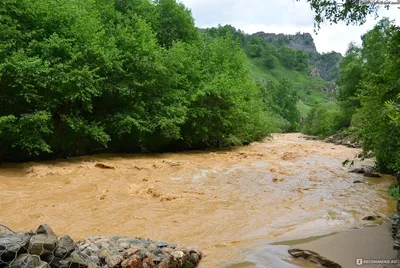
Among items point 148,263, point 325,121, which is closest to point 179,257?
point 148,263

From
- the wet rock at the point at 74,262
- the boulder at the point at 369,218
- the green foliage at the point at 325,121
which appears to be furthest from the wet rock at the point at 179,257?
the green foliage at the point at 325,121

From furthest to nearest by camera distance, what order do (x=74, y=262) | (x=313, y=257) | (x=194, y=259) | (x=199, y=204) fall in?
(x=199, y=204), (x=194, y=259), (x=313, y=257), (x=74, y=262)

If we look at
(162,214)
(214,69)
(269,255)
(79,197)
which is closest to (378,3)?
(269,255)

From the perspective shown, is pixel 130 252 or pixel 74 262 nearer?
pixel 74 262

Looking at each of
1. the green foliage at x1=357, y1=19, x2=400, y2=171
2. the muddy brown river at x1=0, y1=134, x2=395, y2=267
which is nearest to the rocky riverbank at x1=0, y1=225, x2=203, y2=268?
the muddy brown river at x1=0, y1=134, x2=395, y2=267

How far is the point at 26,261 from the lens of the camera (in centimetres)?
418

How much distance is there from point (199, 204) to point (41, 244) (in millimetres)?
6211

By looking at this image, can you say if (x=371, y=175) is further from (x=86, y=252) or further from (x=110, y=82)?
(x=110, y=82)

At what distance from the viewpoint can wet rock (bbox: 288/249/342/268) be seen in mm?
5523

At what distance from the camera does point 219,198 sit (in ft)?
36.2

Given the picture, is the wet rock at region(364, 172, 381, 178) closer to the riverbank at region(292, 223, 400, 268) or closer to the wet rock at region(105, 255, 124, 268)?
the riverbank at region(292, 223, 400, 268)

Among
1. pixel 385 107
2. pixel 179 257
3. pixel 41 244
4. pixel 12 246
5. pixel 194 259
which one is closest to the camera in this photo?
pixel 12 246

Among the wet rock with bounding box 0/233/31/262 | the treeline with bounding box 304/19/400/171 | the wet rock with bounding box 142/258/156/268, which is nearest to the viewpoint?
the wet rock with bounding box 0/233/31/262

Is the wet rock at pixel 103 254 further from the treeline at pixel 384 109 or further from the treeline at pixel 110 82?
the treeline at pixel 110 82
